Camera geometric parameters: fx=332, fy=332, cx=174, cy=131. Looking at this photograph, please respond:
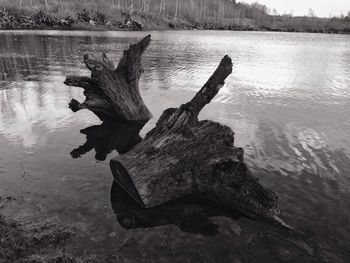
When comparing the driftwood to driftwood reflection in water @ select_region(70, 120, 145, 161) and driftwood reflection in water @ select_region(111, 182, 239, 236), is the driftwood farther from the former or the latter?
driftwood reflection in water @ select_region(111, 182, 239, 236)

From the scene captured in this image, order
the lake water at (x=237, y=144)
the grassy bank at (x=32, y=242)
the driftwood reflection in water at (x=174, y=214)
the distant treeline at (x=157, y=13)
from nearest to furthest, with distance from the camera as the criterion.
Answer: the grassy bank at (x=32, y=242)
the lake water at (x=237, y=144)
the driftwood reflection in water at (x=174, y=214)
the distant treeline at (x=157, y=13)

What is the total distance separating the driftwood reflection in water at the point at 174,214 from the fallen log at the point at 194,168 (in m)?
0.20

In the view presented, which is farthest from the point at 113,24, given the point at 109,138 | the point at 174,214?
the point at 174,214

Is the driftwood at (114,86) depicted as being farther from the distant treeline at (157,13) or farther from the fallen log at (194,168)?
A: the distant treeline at (157,13)

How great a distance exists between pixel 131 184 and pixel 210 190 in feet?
7.58

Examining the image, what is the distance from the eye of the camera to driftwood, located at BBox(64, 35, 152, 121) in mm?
15938

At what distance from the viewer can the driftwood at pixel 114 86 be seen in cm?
1594

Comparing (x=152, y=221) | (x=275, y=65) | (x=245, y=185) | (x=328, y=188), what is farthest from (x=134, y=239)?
(x=275, y=65)

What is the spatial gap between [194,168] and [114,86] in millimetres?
8122

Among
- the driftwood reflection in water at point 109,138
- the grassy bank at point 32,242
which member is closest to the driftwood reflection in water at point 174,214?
the grassy bank at point 32,242

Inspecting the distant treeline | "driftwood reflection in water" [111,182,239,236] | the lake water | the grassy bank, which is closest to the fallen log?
"driftwood reflection in water" [111,182,239,236]

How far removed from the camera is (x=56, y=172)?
36.8ft

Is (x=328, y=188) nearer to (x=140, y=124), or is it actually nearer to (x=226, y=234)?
(x=226, y=234)

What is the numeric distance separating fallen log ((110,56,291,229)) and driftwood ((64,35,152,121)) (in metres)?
6.91
